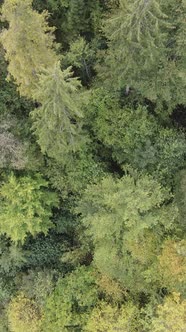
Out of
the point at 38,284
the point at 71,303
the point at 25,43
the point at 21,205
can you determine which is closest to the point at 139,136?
the point at 21,205

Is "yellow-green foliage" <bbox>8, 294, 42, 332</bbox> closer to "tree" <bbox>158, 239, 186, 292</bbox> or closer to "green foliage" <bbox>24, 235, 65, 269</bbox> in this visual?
"green foliage" <bbox>24, 235, 65, 269</bbox>

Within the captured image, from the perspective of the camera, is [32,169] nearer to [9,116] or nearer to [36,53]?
[9,116]

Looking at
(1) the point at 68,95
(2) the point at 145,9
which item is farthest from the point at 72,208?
(2) the point at 145,9

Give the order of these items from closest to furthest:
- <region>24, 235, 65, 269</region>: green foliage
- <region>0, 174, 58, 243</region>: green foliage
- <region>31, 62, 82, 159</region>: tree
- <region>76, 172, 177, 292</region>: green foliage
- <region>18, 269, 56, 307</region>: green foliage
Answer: <region>31, 62, 82, 159</region>: tree < <region>76, 172, 177, 292</region>: green foliage < <region>0, 174, 58, 243</region>: green foliage < <region>18, 269, 56, 307</region>: green foliage < <region>24, 235, 65, 269</region>: green foliage

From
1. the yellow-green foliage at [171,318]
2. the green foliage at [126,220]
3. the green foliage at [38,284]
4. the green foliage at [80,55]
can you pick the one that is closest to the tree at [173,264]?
the yellow-green foliage at [171,318]

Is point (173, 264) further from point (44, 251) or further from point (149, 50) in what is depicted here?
point (149, 50)

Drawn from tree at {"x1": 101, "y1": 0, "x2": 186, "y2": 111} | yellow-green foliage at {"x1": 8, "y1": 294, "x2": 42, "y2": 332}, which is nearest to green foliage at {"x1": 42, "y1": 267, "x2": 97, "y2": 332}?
yellow-green foliage at {"x1": 8, "y1": 294, "x2": 42, "y2": 332}
